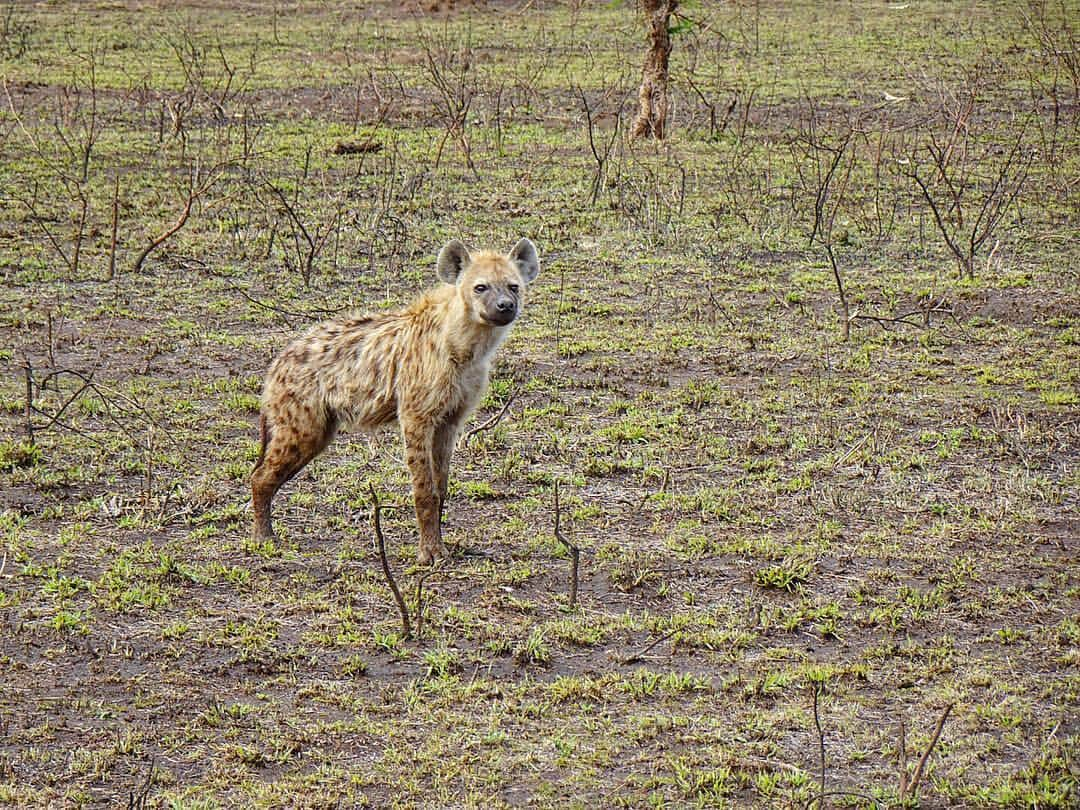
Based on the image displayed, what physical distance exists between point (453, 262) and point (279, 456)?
93cm

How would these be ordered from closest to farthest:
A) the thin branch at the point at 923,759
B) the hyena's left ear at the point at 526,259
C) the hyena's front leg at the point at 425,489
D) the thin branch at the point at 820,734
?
the thin branch at the point at 923,759 → the thin branch at the point at 820,734 → the hyena's front leg at the point at 425,489 → the hyena's left ear at the point at 526,259

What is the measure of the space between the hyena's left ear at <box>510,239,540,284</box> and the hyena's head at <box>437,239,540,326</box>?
27 mm

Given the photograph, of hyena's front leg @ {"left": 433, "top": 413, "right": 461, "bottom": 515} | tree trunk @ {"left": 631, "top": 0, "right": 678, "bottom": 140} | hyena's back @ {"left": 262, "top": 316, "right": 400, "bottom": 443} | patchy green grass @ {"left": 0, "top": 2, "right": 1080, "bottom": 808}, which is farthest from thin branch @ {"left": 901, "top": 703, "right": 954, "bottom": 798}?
tree trunk @ {"left": 631, "top": 0, "right": 678, "bottom": 140}

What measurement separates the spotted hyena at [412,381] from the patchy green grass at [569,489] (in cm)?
30

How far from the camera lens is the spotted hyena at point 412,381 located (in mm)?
4910

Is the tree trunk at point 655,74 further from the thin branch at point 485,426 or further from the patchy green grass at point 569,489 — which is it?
the thin branch at point 485,426

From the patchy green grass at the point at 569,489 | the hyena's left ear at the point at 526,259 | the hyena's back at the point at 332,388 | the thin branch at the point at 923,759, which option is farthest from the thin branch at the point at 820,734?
the hyena's left ear at the point at 526,259

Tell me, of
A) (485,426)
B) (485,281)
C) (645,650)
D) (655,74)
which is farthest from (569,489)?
(655,74)

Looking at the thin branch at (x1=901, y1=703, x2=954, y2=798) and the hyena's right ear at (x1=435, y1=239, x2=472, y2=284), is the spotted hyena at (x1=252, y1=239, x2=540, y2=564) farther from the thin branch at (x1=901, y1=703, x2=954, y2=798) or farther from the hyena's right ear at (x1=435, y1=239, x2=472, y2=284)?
the thin branch at (x1=901, y1=703, x2=954, y2=798)

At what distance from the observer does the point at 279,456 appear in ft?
16.3

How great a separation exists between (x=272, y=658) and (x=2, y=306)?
415 cm

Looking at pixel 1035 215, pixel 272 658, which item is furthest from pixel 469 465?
pixel 1035 215

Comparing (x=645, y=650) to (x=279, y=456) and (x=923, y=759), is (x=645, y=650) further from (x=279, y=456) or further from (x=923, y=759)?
(x=279, y=456)

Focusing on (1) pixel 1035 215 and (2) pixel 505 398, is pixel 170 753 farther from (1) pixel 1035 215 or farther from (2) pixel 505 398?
(1) pixel 1035 215
